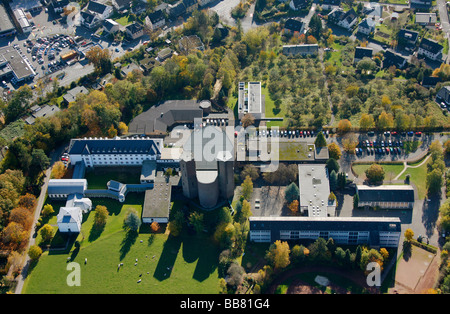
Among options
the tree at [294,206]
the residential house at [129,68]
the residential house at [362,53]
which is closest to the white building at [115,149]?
the tree at [294,206]

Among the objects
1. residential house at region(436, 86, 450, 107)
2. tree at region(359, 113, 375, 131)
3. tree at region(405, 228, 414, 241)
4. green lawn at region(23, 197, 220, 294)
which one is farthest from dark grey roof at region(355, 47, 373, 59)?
green lawn at region(23, 197, 220, 294)

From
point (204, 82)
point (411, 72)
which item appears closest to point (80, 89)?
point (204, 82)

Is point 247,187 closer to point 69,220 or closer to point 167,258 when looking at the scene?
point 167,258

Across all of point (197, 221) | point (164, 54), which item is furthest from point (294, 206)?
point (164, 54)

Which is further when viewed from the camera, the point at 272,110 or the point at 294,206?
the point at 272,110

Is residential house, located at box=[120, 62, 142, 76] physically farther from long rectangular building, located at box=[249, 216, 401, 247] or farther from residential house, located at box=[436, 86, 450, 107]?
residential house, located at box=[436, 86, 450, 107]

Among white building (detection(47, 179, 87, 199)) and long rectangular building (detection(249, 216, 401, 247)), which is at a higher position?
white building (detection(47, 179, 87, 199))

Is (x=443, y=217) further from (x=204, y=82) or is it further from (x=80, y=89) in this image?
(x=80, y=89)
